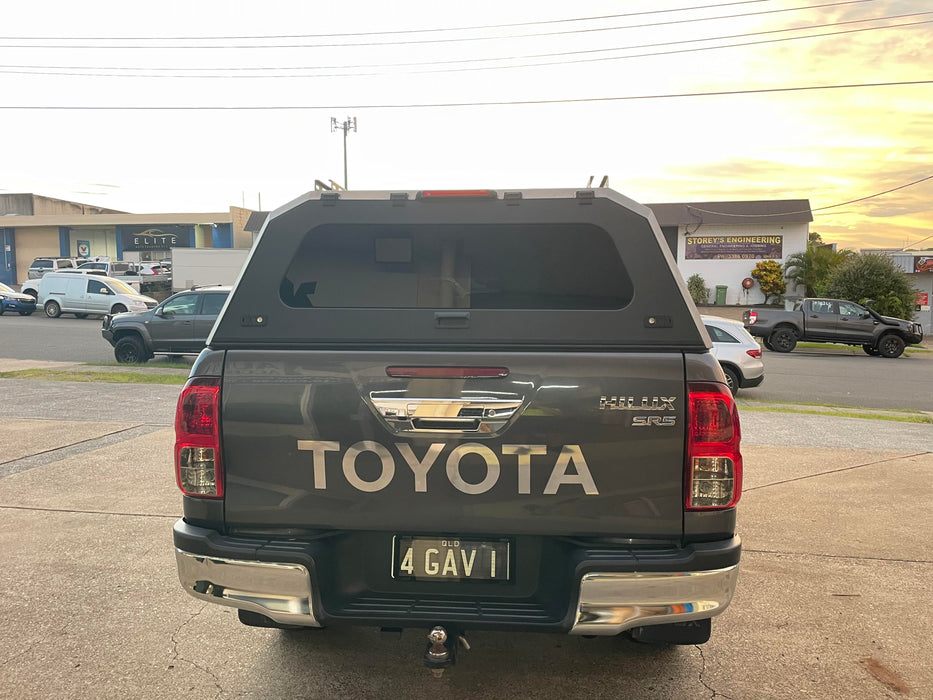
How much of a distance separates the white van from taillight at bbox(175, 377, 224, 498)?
24.9 meters

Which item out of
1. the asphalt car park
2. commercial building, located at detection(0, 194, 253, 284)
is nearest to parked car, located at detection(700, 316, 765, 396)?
the asphalt car park

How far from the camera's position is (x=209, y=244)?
184ft

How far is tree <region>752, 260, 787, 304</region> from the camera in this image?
40812 mm

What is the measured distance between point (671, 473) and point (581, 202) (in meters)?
1.12

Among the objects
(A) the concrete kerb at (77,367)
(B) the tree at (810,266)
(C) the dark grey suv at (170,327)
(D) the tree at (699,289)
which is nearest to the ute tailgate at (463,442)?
Result: (A) the concrete kerb at (77,367)

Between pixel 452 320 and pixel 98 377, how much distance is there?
1165 cm

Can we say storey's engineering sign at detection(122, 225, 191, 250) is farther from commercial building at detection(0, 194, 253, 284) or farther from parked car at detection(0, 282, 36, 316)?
parked car at detection(0, 282, 36, 316)

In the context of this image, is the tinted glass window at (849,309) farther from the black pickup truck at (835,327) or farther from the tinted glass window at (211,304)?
the tinted glass window at (211,304)

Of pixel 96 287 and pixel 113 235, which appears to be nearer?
pixel 96 287

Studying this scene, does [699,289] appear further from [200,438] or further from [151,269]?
[200,438]

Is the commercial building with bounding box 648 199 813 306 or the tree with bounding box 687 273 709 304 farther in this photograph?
the commercial building with bounding box 648 199 813 306

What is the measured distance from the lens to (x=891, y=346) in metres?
22.8

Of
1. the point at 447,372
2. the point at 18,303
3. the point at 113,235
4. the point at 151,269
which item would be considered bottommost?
the point at 447,372

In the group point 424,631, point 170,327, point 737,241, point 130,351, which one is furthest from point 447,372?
point 737,241
